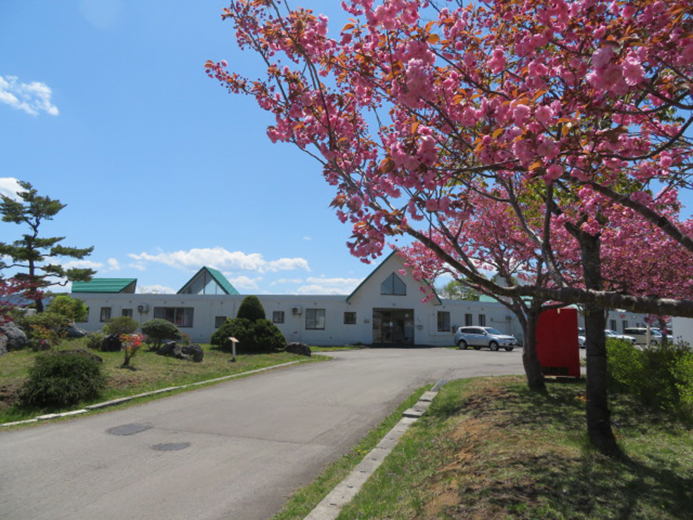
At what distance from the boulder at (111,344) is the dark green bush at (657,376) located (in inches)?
670

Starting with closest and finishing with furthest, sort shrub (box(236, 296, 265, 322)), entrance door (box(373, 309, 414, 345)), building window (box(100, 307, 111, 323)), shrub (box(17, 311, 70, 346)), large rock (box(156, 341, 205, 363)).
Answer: shrub (box(17, 311, 70, 346)), large rock (box(156, 341, 205, 363)), shrub (box(236, 296, 265, 322)), entrance door (box(373, 309, 414, 345)), building window (box(100, 307, 111, 323))

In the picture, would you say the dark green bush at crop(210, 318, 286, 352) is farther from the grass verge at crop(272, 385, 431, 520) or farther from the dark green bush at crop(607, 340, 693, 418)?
the dark green bush at crop(607, 340, 693, 418)

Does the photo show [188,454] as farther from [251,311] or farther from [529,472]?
[251,311]

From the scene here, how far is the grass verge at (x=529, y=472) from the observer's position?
12.5ft

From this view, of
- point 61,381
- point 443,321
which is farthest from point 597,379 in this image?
point 443,321

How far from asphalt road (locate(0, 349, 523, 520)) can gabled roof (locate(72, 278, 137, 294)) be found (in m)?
32.3

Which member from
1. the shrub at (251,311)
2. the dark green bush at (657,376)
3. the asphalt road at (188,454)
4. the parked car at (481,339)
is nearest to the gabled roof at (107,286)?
the shrub at (251,311)

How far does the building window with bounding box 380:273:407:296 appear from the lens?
34.9 meters

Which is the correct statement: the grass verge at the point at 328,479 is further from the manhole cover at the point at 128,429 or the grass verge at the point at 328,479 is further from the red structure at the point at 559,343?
the red structure at the point at 559,343

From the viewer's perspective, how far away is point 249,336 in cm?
2284

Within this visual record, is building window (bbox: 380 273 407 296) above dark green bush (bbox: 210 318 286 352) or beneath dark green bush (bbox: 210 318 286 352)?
above

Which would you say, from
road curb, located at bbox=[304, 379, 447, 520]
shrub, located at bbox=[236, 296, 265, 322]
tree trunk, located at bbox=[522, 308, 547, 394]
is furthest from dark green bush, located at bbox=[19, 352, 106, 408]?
shrub, located at bbox=[236, 296, 265, 322]

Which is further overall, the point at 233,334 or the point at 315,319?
the point at 315,319

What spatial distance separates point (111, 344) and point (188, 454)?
41.6 ft
